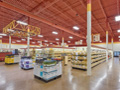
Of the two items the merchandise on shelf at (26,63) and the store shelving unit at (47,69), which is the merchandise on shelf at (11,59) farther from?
the store shelving unit at (47,69)

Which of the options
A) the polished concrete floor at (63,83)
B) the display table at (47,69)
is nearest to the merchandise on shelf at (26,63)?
the polished concrete floor at (63,83)

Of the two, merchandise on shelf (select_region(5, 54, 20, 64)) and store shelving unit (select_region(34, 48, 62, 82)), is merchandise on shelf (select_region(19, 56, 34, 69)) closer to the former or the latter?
store shelving unit (select_region(34, 48, 62, 82))

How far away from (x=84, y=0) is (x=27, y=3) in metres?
4.56

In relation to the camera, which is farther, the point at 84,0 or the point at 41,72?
the point at 84,0

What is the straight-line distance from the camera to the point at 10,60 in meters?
8.20

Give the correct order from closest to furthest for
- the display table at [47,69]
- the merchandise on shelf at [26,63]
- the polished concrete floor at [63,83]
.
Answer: the polished concrete floor at [63,83]
the display table at [47,69]
the merchandise on shelf at [26,63]

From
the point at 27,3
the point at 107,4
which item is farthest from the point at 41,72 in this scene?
the point at 107,4

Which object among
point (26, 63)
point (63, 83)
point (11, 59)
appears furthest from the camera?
point (11, 59)

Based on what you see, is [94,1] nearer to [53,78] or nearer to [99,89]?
[99,89]

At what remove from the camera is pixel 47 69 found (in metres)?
3.65

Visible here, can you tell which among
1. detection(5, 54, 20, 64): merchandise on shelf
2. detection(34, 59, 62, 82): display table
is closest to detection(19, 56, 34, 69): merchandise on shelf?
detection(34, 59, 62, 82): display table

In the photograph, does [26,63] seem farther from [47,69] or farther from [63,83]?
[63,83]

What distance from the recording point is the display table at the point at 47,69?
371 centimetres

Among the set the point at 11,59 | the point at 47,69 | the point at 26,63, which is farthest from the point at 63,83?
the point at 11,59
